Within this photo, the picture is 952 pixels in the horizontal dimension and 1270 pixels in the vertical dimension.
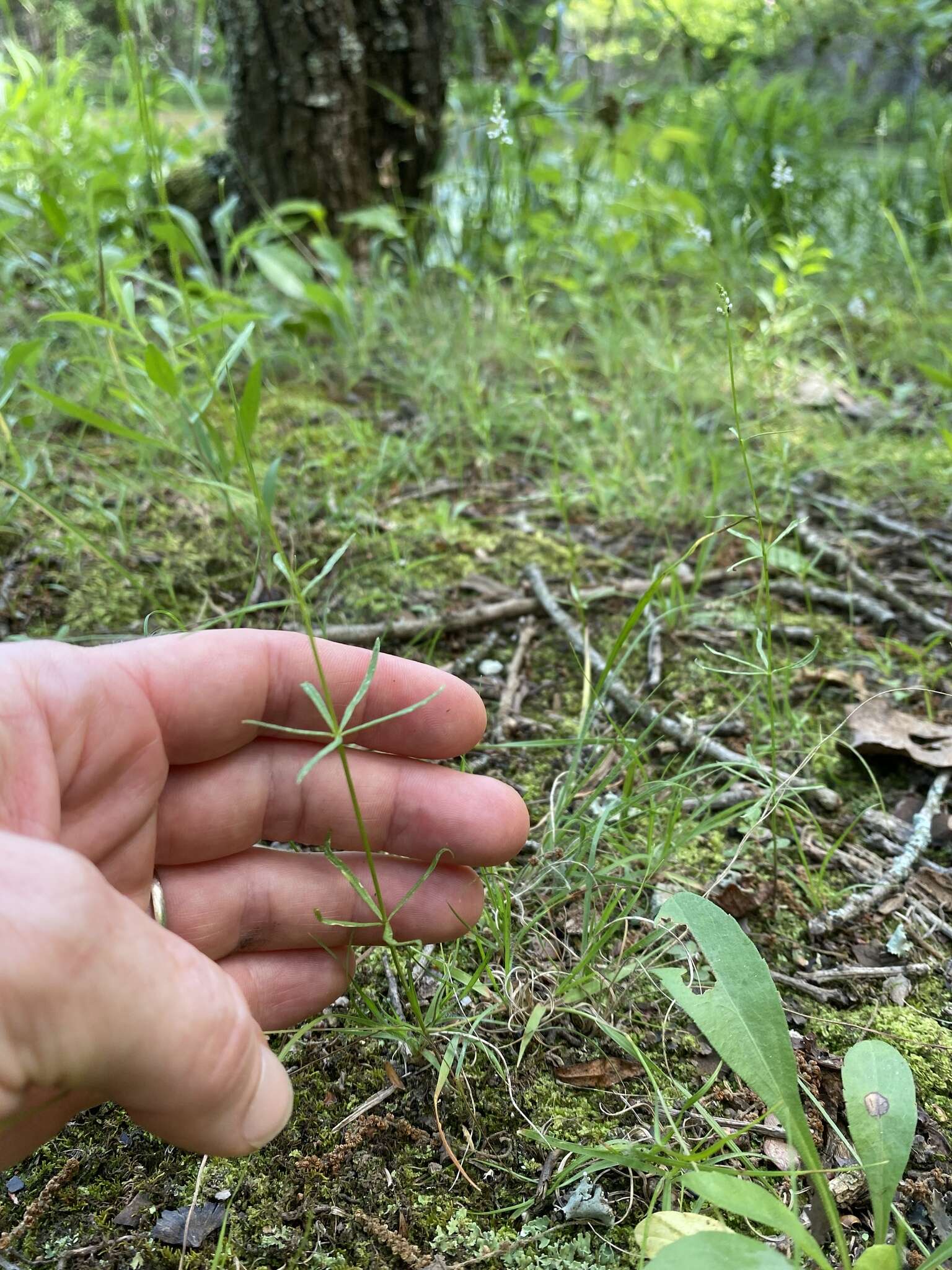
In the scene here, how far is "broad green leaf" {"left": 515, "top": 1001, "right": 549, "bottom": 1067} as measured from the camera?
972 millimetres

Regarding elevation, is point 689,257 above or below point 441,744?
above

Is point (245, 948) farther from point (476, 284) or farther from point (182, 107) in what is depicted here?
point (182, 107)

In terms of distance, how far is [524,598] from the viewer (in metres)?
1.80

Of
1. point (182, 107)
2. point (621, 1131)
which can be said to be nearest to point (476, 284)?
point (621, 1131)

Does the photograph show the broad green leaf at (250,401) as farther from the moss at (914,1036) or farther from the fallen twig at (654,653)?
the moss at (914,1036)

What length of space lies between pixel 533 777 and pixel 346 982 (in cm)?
47

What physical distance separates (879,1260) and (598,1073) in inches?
13.4

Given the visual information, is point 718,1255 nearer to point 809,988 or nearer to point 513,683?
point 809,988

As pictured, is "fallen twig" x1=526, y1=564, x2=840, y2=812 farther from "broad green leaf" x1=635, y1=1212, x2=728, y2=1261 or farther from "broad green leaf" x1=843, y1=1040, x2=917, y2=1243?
"broad green leaf" x1=635, y1=1212, x2=728, y2=1261

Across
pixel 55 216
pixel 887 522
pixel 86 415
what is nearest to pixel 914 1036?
pixel 887 522

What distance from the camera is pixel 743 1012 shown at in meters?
0.88

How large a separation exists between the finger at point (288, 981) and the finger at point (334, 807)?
0.13m

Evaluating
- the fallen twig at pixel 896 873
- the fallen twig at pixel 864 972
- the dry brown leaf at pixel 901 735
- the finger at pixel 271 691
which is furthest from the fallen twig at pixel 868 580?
the finger at pixel 271 691

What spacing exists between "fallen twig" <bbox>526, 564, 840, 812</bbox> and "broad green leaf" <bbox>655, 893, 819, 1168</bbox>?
0.27 metres
